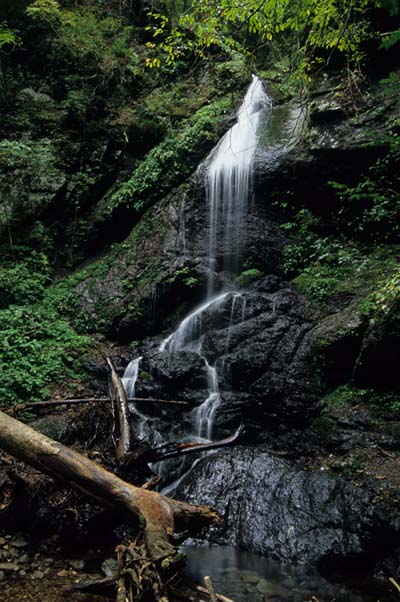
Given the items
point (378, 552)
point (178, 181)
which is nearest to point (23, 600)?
point (378, 552)

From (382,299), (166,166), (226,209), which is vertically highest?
(166,166)

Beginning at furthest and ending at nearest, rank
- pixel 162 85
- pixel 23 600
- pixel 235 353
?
1. pixel 162 85
2. pixel 235 353
3. pixel 23 600

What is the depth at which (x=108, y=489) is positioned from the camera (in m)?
3.74

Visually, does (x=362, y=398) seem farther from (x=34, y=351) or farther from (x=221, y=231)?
(x=34, y=351)

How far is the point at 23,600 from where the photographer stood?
3.50m

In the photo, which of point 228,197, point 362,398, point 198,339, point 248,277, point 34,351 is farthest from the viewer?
point 228,197

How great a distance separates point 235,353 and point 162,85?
1039 cm

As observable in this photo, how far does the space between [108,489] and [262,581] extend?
196 cm

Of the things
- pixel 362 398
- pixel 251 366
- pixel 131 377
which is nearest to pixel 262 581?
pixel 362 398

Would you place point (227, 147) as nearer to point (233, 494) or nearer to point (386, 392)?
point (386, 392)

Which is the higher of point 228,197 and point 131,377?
point 228,197

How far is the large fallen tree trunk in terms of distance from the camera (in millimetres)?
3562

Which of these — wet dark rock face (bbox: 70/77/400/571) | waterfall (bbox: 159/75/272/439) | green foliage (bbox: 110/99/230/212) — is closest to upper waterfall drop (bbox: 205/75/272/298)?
waterfall (bbox: 159/75/272/439)

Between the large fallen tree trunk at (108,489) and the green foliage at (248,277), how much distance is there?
634 centimetres
